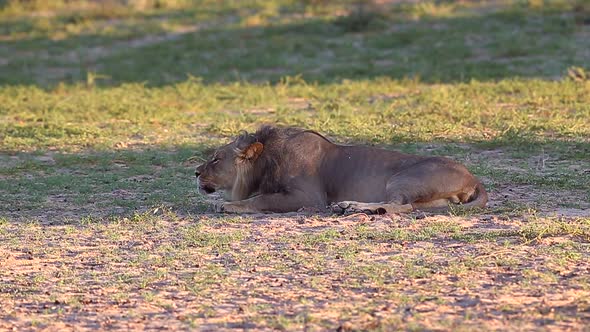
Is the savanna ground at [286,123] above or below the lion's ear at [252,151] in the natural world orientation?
below

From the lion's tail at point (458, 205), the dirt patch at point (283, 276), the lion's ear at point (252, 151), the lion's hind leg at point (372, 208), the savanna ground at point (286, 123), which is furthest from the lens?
the lion's ear at point (252, 151)

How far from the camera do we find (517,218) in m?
7.39

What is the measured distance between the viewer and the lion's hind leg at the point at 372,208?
7465 mm

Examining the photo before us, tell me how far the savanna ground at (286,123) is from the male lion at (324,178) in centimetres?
21

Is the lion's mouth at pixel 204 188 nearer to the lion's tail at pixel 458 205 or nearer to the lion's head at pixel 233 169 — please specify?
the lion's head at pixel 233 169

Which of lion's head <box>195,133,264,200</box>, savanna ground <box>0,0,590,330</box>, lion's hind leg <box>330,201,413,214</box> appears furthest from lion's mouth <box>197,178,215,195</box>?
lion's hind leg <box>330,201,413,214</box>

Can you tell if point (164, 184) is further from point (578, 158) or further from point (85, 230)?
point (578, 158)

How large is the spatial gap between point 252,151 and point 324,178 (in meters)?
0.53

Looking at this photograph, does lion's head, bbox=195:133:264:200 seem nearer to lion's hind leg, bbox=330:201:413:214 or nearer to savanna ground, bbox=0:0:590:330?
savanna ground, bbox=0:0:590:330

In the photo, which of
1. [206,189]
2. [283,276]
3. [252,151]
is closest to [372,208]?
[252,151]

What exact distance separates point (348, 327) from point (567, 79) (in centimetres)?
1000

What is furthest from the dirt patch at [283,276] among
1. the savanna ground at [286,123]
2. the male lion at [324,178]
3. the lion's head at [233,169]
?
the lion's head at [233,169]

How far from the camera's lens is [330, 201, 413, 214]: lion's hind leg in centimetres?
746

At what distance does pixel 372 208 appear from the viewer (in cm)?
749
